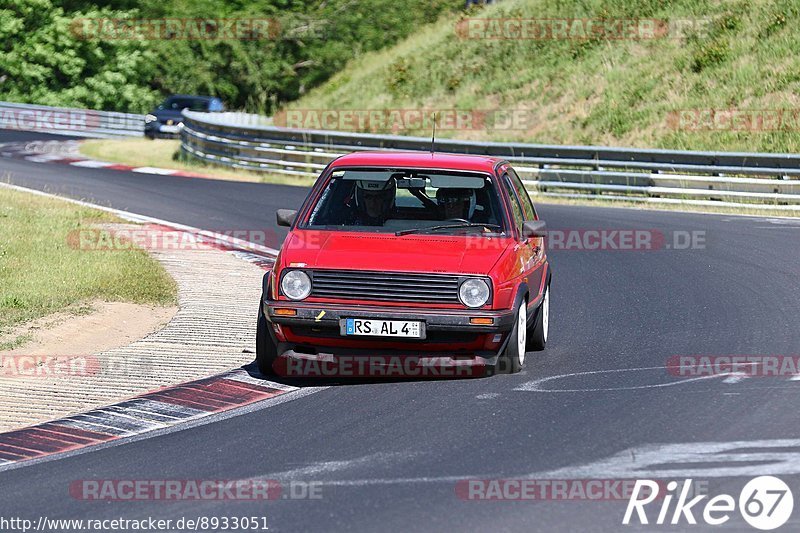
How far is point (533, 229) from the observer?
31.9 ft

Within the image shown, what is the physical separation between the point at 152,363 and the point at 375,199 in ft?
7.17

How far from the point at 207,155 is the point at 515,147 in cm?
856

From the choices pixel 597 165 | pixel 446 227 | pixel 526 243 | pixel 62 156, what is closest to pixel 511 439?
pixel 446 227

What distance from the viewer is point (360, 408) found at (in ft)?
26.8

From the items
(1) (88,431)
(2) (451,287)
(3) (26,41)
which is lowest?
(1) (88,431)

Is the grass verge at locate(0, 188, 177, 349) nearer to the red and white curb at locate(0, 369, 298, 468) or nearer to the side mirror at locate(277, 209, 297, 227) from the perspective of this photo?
the red and white curb at locate(0, 369, 298, 468)

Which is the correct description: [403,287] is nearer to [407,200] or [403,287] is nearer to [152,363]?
[407,200]

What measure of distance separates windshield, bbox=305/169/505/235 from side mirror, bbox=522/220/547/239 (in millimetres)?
197

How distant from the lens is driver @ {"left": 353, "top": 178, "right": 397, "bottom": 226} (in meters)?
9.85

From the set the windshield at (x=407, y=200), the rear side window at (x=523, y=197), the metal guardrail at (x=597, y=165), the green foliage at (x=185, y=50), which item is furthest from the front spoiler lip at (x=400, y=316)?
the green foliage at (x=185, y=50)

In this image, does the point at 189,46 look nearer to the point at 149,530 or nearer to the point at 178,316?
the point at 178,316

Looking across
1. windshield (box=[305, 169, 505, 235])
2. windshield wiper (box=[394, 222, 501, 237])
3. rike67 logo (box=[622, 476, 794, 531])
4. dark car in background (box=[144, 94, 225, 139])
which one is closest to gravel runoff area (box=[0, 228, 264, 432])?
windshield (box=[305, 169, 505, 235])

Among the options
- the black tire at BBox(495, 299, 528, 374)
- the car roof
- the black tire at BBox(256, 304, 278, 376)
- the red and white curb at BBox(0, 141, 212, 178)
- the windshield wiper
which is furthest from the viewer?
the red and white curb at BBox(0, 141, 212, 178)

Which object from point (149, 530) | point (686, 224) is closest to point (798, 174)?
point (686, 224)
